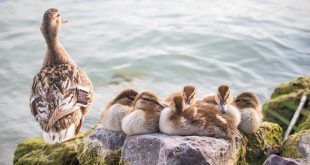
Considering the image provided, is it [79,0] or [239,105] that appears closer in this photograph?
[239,105]

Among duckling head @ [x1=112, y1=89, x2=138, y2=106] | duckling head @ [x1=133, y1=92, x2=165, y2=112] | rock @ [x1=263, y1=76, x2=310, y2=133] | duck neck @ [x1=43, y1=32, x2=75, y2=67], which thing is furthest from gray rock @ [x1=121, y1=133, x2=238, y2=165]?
duck neck @ [x1=43, y1=32, x2=75, y2=67]

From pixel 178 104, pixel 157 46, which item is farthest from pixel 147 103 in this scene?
pixel 157 46

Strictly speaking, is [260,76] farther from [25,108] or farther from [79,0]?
[79,0]

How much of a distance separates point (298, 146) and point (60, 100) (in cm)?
307

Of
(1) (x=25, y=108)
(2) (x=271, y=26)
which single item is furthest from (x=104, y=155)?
(2) (x=271, y=26)

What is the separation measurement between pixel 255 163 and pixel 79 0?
11.6m

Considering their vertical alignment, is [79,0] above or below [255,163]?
above

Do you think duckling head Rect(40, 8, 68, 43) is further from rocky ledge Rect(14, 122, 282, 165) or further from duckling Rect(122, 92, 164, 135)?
duckling Rect(122, 92, 164, 135)

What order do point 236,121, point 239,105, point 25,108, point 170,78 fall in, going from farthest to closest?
point 170,78 < point 25,108 < point 239,105 < point 236,121

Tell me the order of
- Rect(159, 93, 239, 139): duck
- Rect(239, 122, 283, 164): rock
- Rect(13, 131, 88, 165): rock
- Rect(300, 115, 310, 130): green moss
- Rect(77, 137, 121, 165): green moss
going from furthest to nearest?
Rect(300, 115, 310, 130): green moss, Rect(13, 131, 88, 165): rock, Rect(239, 122, 283, 164): rock, Rect(77, 137, 121, 165): green moss, Rect(159, 93, 239, 139): duck

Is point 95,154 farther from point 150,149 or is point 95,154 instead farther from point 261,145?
point 261,145

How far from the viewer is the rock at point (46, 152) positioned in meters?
6.58

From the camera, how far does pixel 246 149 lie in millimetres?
6195

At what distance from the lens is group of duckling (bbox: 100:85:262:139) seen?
18.9 feet
